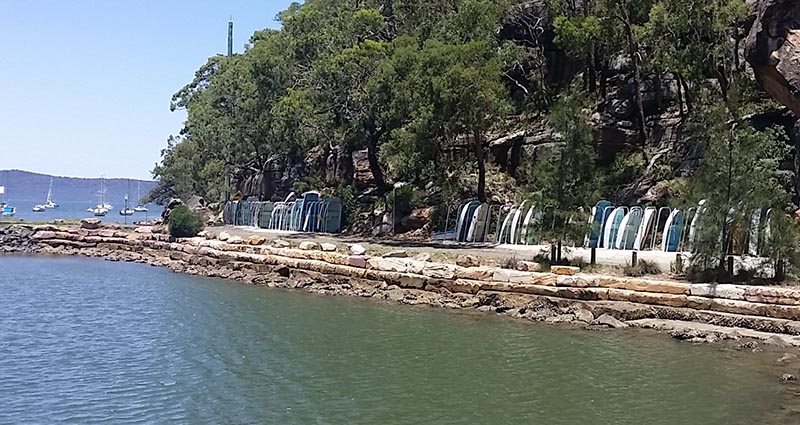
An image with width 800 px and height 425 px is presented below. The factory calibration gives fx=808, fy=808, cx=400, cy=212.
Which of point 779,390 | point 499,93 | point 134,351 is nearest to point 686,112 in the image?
point 499,93

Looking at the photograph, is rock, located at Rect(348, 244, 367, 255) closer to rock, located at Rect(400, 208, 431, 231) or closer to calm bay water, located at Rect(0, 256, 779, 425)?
calm bay water, located at Rect(0, 256, 779, 425)

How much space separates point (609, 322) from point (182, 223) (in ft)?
91.3

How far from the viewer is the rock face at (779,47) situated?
24344mm

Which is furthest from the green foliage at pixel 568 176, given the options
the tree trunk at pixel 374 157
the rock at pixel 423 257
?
the tree trunk at pixel 374 157

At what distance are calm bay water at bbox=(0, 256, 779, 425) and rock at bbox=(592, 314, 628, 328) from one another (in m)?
0.81

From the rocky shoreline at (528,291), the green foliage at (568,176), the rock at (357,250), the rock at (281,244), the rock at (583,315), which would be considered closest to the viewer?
the rocky shoreline at (528,291)

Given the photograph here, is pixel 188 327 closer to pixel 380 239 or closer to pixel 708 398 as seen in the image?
pixel 708 398

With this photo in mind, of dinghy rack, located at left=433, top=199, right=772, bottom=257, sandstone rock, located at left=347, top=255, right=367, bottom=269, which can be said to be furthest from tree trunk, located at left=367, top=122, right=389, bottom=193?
sandstone rock, located at left=347, top=255, right=367, bottom=269

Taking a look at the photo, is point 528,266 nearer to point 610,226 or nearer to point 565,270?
point 565,270

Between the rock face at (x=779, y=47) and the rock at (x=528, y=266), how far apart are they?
9204 mm

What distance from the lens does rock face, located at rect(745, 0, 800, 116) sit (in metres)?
24.3

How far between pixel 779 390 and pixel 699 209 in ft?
26.9

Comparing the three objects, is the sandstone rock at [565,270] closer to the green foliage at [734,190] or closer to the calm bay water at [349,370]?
the calm bay water at [349,370]

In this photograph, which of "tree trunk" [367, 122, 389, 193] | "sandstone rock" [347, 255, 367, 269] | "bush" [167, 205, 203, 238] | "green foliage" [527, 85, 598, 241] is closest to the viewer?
"green foliage" [527, 85, 598, 241]
